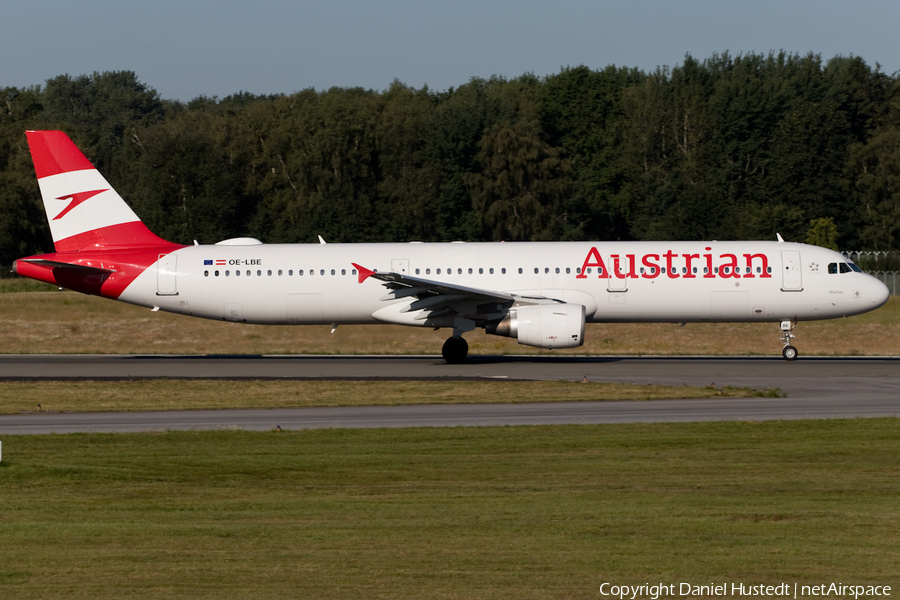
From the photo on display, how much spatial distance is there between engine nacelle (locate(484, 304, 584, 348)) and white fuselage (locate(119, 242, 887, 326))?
1.80m

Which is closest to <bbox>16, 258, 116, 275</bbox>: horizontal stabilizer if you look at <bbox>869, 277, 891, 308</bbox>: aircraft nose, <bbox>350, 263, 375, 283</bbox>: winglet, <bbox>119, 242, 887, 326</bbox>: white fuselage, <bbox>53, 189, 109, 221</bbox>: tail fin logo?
<bbox>119, 242, 887, 326</bbox>: white fuselage

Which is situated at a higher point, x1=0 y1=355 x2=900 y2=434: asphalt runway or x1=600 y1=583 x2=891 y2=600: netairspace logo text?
x1=0 y1=355 x2=900 y2=434: asphalt runway

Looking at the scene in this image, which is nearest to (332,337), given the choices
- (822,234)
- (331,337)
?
(331,337)

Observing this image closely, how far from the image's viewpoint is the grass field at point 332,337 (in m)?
39.7

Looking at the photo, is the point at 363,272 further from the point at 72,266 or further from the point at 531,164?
the point at 531,164

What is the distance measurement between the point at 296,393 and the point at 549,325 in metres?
9.12

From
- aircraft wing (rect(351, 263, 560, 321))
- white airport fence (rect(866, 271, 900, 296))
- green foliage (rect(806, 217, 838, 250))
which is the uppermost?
green foliage (rect(806, 217, 838, 250))

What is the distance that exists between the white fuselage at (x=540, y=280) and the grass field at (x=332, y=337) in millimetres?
2358

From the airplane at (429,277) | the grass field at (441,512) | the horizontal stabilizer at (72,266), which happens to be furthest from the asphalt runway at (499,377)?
the horizontal stabilizer at (72,266)

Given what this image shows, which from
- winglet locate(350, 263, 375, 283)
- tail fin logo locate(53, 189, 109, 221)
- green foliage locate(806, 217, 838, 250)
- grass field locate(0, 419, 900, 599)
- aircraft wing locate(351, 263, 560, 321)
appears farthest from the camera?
green foliage locate(806, 217, 838, 250)

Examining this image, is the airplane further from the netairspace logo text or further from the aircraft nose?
the netairspace logo text

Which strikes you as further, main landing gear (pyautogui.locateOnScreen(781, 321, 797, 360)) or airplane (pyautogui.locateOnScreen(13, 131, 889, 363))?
main landing gear (pyautogui.locateOnScreen(781, 321, 797, 360))

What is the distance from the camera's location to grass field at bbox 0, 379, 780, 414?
24.4 metres

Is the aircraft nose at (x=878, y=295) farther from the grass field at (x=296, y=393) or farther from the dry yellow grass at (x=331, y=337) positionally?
the grass field at (x=296, y=393)
